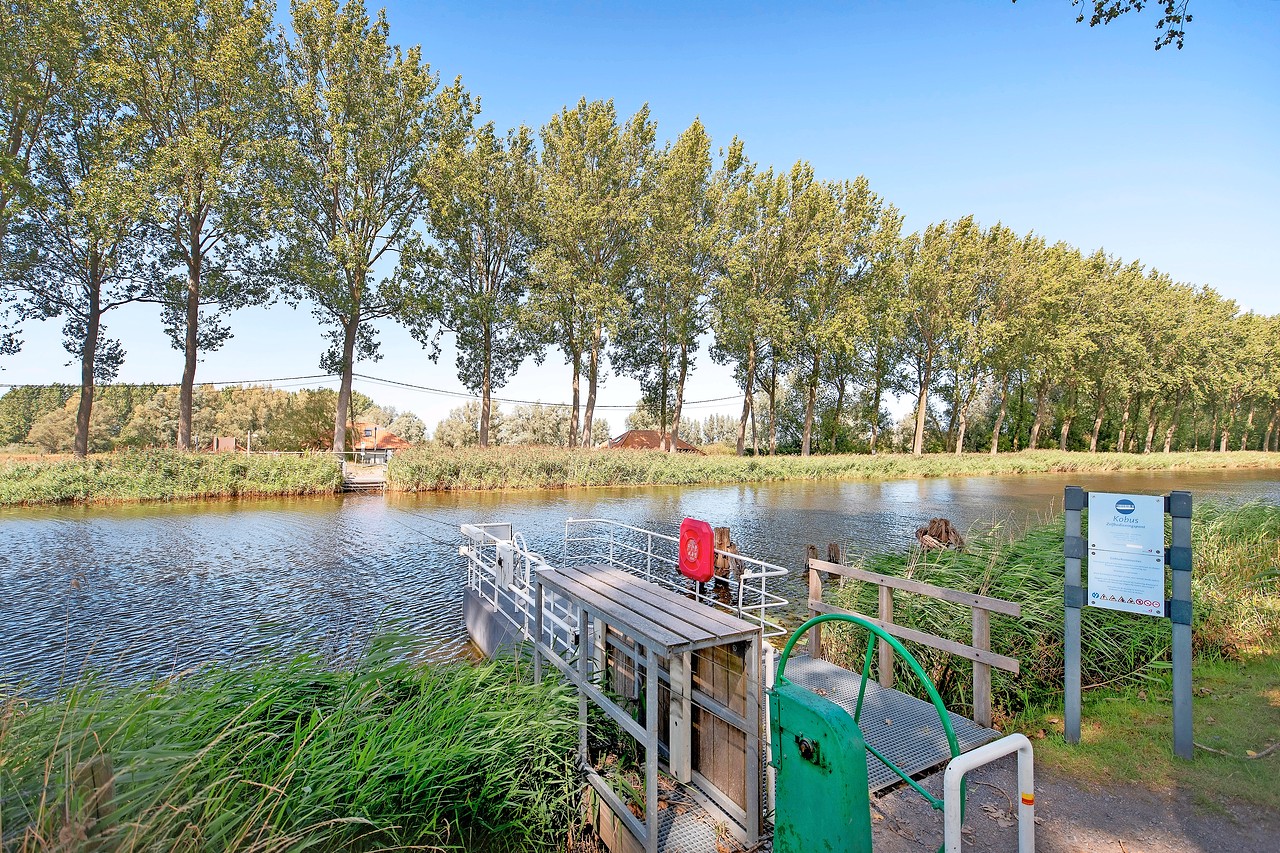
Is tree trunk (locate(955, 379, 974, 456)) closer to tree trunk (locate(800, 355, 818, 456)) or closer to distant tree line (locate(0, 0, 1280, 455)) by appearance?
distant tree line (locate(0, 0, 1280, 455))

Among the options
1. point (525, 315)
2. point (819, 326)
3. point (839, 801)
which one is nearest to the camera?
point (839, 801)

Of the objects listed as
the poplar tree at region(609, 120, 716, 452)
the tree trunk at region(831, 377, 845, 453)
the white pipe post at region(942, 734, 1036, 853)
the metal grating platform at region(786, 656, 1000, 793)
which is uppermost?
the poplar tree at region(609, 120, 716, 452)

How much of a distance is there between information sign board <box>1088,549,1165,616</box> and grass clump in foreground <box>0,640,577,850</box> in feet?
14.1

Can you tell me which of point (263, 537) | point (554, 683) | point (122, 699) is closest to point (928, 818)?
point (554, 683)

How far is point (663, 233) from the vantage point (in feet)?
122

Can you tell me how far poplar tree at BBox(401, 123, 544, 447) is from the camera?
107ft

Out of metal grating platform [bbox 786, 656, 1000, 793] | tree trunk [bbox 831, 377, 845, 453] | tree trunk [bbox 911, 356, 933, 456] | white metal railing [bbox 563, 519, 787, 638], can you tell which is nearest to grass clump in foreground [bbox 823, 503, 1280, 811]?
metal grating platform [bbox 786, 656, 1000, 793]

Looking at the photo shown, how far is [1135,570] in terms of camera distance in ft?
14.5

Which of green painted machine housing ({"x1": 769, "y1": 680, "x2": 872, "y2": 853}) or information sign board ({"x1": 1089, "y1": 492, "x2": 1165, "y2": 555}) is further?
information sign board ({"x1": 1089, "y1": 492, "x2": 1165, "y2": 555})

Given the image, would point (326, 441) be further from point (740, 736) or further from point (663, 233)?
point (740, 736)

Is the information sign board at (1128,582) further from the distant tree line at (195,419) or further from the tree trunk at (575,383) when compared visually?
the distant tree line at (195,419)

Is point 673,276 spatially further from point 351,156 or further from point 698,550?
point 698,550

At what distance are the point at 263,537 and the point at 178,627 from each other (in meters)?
7.57

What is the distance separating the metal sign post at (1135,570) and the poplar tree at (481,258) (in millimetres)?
32284
